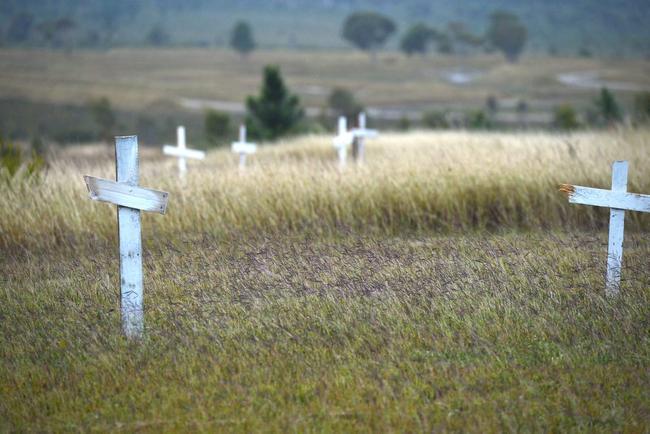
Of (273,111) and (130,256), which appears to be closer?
(130,256)

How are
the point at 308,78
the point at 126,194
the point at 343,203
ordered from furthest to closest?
the point at 308,78
the point at 343,203
the point at 126,194

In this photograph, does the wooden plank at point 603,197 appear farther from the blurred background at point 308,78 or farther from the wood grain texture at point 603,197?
the blurred background at point 308,78

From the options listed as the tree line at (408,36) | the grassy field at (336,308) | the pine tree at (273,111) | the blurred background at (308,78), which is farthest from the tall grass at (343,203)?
the tree line at (408,36)

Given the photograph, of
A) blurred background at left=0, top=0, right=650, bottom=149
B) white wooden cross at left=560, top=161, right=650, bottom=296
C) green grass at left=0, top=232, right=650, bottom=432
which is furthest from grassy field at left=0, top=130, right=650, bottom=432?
blurred background at left=0, top=0, right=650, bottom=149

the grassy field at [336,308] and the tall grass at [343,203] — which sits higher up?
the tall grass at [343,203]

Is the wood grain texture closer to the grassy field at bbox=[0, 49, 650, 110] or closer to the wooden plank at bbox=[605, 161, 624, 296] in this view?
the wooden plank at bbox=[605, 161, 624, 296]

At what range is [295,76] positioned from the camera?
109 m

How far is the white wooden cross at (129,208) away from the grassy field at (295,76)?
71184 millimetres

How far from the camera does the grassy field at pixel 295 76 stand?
83875 mm

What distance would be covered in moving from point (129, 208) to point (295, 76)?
345 ft

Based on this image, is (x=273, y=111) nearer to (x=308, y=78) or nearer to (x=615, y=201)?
(x=615, y=201)

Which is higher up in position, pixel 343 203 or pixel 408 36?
pixel 408 36

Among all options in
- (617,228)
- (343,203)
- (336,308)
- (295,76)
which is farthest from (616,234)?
(295,76)

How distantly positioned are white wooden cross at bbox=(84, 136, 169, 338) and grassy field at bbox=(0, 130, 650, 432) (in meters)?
0.23
